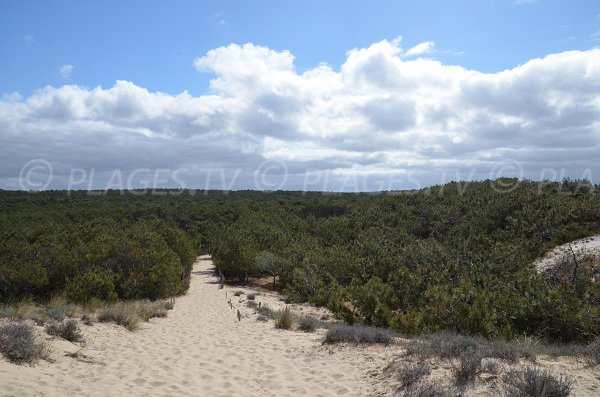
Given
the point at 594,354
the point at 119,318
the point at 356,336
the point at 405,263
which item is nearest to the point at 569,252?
the point at 405,263

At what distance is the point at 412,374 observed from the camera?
270 inches

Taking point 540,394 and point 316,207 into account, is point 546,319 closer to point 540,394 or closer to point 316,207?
point 540,394

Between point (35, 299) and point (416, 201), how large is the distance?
115 feet

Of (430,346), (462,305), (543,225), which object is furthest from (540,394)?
(543,225)

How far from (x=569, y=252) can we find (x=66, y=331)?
21.9 metres

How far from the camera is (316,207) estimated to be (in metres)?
76.2

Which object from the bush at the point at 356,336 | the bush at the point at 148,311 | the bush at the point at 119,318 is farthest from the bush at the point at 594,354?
the bush at the point at 148,311

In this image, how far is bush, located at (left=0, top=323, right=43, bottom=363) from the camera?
696cm

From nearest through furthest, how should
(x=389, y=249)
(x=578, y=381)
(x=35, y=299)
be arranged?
(x=578, y=381) → (x=35, y=299) → (x=389, y=249)

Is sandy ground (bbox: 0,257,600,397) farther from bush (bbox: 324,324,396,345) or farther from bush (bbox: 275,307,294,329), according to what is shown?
bush (bbox: 275,307,294,329)

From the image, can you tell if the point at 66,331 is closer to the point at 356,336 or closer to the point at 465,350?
the point at 356,336

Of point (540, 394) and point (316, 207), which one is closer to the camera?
point (540, 394)

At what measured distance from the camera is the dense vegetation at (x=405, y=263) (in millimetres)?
12734

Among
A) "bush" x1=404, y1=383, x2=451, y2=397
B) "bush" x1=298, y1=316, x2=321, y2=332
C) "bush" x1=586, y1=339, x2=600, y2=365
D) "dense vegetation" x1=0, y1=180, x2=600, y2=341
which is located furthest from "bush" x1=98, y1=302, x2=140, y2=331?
"bush" x1=586, y1=339, x2=600, y2=365
